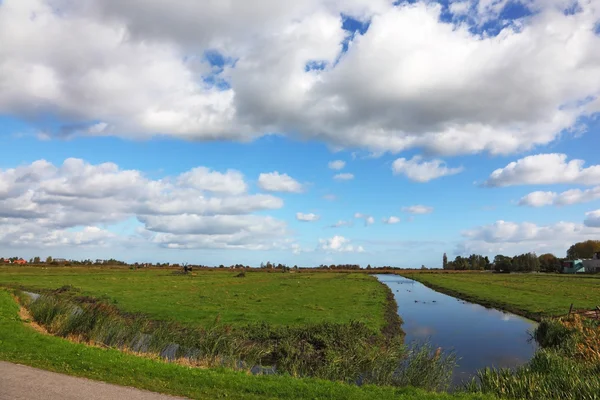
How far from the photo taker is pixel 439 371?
2092 cm

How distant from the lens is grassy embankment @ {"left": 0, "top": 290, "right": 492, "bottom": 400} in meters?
14.1

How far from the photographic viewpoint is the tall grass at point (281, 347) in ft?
69.4

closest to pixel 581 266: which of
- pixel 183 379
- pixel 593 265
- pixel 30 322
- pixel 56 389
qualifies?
pixel 593 265

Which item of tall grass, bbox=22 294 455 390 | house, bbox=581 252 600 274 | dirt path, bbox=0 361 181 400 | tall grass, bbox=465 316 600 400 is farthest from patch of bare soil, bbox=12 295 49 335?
house, bbox=581 252 600 274

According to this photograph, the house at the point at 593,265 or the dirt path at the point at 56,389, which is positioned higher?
the house at the point at 593,265

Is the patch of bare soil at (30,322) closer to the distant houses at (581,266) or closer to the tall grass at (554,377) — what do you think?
the tall grass at (554,377)

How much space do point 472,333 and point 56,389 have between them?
127ft

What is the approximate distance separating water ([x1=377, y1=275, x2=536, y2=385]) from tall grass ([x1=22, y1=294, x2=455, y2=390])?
4.07 metres

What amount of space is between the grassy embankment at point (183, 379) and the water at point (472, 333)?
435 inches

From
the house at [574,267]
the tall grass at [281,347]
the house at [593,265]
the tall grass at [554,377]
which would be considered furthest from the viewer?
the house at [574,267]

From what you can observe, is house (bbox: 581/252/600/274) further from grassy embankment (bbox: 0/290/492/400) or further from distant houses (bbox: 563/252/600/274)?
grassy embankment (bbox: 0/290/492/400)

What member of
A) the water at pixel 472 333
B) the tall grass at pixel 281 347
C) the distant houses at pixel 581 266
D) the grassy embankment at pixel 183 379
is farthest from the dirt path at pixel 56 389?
the distant houses at pixel 581 266

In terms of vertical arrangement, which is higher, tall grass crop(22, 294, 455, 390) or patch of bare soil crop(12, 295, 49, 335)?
patch of bare soil crop(12, 295, 49, 335)

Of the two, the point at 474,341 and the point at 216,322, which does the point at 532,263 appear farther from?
the point at 216,322
